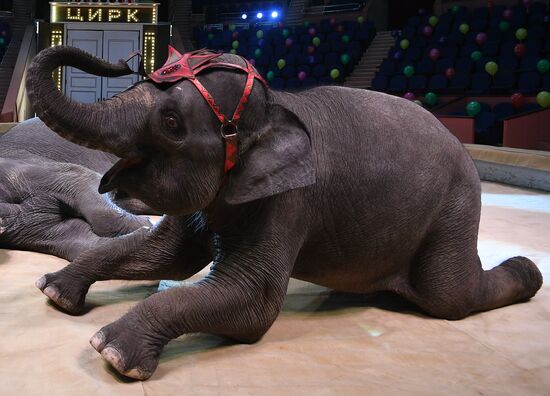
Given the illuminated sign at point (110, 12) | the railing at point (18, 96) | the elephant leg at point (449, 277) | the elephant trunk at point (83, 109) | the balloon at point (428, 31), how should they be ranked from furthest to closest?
1. the balloon at point (428, 31)
2. the illuminated sign at point (110, 12)
3. the railing at point (18, 96)
4. the elephant leg at point (449, 277)
5. the elephant trunk at point (83, 109)

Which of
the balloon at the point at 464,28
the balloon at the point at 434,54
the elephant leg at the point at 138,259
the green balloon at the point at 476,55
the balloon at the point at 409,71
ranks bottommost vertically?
the balloon at the point at 409,71

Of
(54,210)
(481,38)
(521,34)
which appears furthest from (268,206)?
(481,38)

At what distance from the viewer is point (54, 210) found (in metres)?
3.64

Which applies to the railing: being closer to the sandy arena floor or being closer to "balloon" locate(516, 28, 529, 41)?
"balloon" locate(516, 28, 529, 41)

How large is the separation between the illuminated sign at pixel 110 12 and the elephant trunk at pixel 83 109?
11.6 metres

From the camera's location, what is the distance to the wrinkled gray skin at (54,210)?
11.4 feet

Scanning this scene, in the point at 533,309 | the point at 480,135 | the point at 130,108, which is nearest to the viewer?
the point at 130,108

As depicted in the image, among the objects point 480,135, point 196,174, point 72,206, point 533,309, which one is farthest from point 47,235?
point 480,135

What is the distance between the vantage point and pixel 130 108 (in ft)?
6.40

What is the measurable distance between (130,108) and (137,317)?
1.98ft

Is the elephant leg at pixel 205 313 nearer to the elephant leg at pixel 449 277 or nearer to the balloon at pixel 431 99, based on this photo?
the elephant leg at pixel 449 277

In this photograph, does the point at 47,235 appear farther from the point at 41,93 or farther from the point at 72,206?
the point at 41,93

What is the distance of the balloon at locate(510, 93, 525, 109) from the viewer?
33.7 feet

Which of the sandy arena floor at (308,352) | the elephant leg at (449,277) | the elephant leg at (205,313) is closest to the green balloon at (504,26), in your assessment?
the sandy arena floor at (308,352)
